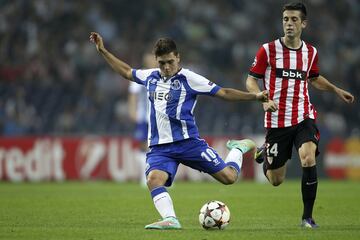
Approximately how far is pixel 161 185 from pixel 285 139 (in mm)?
1808

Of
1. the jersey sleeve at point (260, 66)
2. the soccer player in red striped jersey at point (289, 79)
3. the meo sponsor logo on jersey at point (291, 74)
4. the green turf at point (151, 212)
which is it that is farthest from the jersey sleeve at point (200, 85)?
the green turf at point (151, 212)

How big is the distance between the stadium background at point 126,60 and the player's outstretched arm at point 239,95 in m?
11.2

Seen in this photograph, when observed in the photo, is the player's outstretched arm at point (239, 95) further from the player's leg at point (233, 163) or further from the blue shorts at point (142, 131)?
the blue shorts at point (142, 131)

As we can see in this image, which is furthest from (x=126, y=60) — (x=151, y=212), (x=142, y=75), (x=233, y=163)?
(x=142, y=75)

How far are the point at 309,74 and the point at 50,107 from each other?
11.4 meters

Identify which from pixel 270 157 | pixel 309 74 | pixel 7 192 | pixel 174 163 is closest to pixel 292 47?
pixel 309 74

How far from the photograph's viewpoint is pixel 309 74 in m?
10.2

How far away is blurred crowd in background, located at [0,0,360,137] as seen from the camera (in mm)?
20609

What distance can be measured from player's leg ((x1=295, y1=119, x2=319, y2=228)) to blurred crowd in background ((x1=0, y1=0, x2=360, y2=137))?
11291 millimetres

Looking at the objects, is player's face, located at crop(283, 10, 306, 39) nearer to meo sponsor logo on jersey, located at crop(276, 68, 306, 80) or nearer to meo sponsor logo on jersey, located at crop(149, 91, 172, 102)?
meo sponsor logo on jersey, located at crop(276, 68, 306, 80)

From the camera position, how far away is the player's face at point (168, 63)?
8883 millimetres

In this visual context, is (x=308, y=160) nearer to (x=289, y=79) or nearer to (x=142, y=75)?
(x=289, y=79)

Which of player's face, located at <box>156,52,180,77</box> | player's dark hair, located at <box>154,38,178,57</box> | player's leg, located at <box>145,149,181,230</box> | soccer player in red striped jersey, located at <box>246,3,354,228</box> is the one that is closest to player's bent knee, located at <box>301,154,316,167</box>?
soccer player in red striped jersey, located at <box>246,3,354,228</box>

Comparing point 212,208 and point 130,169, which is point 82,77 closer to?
point 130,169
